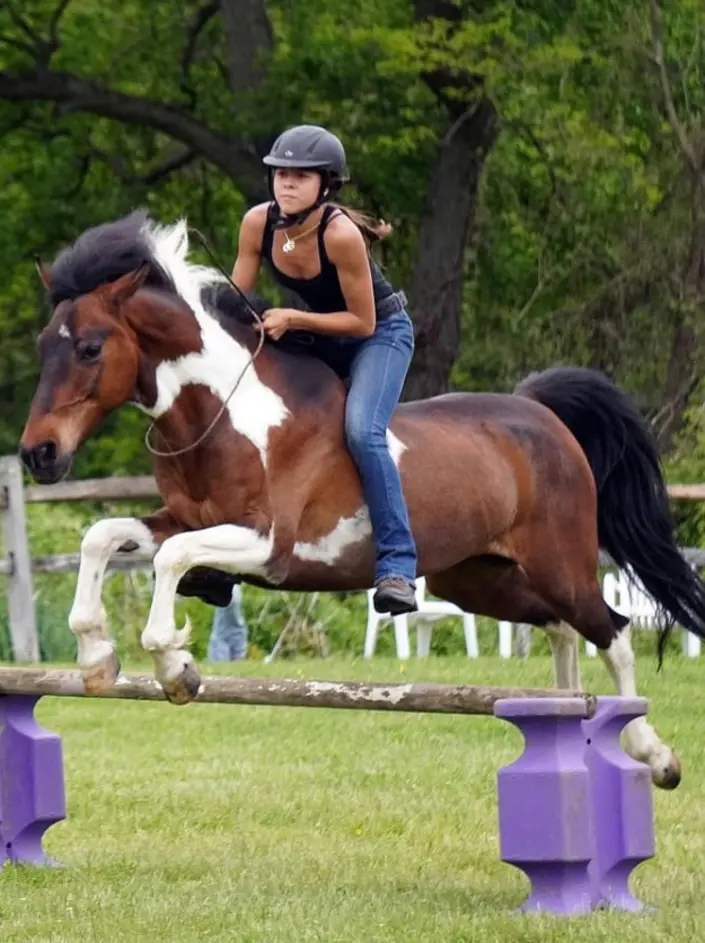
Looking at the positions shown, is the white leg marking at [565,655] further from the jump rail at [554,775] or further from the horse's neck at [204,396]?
the horse's neck at [204,396]

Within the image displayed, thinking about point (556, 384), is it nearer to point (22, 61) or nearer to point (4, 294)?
point (22, 61)

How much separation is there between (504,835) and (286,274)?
2086 millimetres

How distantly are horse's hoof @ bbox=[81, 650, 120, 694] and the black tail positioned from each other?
2644 mm

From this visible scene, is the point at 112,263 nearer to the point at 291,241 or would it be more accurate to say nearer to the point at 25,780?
the point at 291,241

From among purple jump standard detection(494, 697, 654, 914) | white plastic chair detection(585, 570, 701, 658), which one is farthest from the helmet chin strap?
white plastic chair detection(585, 570, 701, 658)

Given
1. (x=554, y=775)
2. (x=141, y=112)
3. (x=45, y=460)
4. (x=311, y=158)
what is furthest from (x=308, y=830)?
(x=141, y=112)

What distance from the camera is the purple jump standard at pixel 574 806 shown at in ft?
18.2

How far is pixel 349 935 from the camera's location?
532 cm

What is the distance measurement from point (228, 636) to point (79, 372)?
326 inches

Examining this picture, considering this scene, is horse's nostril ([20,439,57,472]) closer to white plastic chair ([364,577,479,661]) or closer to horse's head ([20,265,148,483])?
horse's head ([20,265,148,483])

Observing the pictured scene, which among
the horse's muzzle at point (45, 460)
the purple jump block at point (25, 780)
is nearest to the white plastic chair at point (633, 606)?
the purple jump block at point (25, 780)

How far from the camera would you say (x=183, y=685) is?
5941mm

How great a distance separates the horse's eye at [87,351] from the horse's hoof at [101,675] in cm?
94

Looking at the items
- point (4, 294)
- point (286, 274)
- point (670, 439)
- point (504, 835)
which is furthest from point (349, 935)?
point (4, 294)
